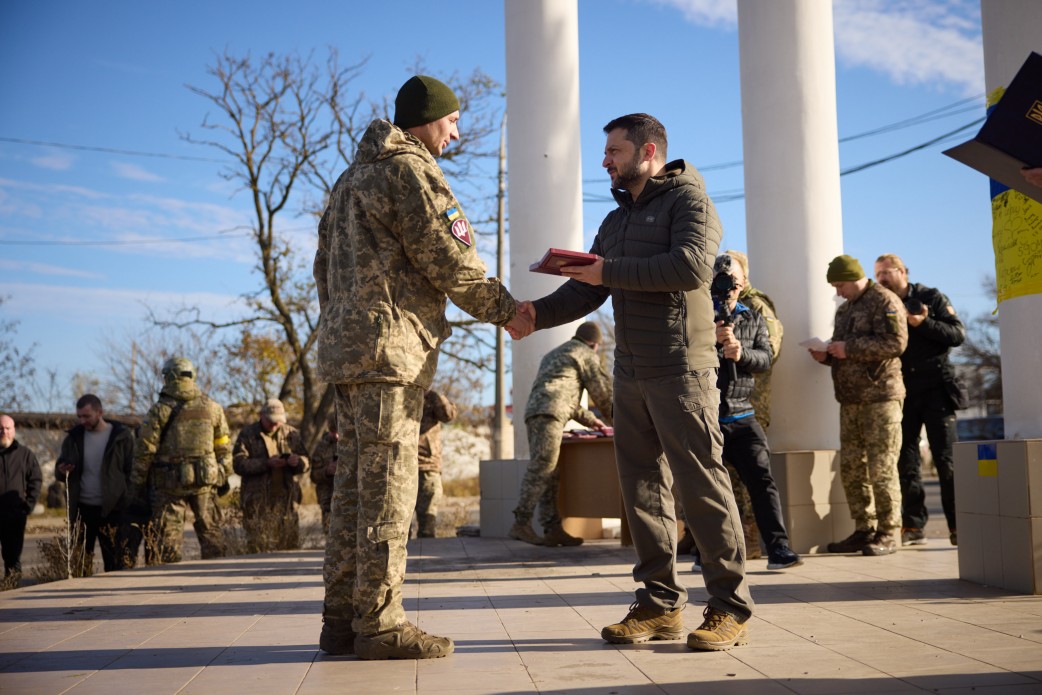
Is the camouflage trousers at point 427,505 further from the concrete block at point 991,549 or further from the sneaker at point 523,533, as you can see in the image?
the concrete block at point 991,549

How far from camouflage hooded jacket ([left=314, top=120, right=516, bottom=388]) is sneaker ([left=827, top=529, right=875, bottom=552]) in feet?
15.3

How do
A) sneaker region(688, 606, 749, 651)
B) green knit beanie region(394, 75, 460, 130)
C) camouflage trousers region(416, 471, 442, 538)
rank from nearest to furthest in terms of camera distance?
1. sneaker region(688, 606, 749, 651)
2. green knit beanie region(394, 75, 460, 130)
3. camouflage trousers region(416, 471, 442, 538)

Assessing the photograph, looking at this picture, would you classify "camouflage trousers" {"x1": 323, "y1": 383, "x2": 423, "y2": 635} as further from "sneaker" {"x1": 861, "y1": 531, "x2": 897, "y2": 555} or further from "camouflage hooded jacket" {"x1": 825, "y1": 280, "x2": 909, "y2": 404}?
"sneaker" {"x1": 861, "y1": 531, "x2": 897, "y2": 555}

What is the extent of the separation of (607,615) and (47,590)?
460cm

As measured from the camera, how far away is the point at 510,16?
1093cm

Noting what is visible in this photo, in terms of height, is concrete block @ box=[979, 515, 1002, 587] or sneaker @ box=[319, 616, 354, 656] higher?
concrete block @ box=[979, 515, 1002, 587]

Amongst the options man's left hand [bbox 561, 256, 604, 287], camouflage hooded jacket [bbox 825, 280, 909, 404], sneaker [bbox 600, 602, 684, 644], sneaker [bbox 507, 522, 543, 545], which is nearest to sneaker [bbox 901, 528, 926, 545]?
camouflage hooded jacket [bbox 825, 280, 909, 404]

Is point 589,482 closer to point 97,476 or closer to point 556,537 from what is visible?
point 556,537

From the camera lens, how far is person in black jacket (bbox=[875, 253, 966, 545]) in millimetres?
8547

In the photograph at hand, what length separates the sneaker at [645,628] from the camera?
14.3 ft

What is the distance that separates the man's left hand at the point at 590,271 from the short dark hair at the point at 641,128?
24.5 inches

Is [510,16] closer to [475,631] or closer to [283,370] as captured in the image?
[475,631]

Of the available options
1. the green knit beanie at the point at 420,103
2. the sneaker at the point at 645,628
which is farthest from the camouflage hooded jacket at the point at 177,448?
the sneaker at the point at 645,628

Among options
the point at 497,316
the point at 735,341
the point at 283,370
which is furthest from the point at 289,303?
the point at 497,316
